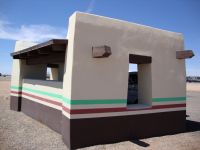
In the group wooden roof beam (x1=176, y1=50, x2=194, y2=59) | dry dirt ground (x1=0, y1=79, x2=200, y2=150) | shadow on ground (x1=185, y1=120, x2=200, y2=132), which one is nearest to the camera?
dry dirt ground (x1=0, y1=79, x2=200, y2=150)

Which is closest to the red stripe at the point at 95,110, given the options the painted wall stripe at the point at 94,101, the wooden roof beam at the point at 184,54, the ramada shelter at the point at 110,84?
the ramada shelter at the point at 110,84

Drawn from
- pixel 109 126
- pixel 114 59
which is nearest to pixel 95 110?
pixel 109 126

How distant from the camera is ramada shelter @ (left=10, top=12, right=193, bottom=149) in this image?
632 centimetres

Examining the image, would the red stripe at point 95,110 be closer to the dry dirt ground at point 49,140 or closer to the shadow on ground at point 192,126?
the dry dirt ground at point 49,140

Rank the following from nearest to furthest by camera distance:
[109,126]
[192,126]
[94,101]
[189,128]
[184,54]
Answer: [94,101], [109,126], [184,54], [189,128], [192,126]

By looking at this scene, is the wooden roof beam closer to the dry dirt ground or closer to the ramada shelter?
the ramada shelter

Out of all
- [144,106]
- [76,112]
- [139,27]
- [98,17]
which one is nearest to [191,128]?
[144,106]

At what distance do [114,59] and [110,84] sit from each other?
0.85 metres

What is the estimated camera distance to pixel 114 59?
22.7 ft

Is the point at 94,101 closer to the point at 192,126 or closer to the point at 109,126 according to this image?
the point at 109,126

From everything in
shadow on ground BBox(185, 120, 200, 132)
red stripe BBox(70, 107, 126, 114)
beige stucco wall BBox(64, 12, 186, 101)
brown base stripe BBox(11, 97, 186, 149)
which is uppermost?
beige stucco wall BBox(64, 12, 186, 101)

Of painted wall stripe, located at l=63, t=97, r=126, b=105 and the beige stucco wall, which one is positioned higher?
the beige stucco wall

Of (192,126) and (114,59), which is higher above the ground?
(114,59)

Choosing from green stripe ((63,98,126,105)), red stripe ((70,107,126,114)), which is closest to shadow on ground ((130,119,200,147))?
red stripe ((70,107,126,114))
